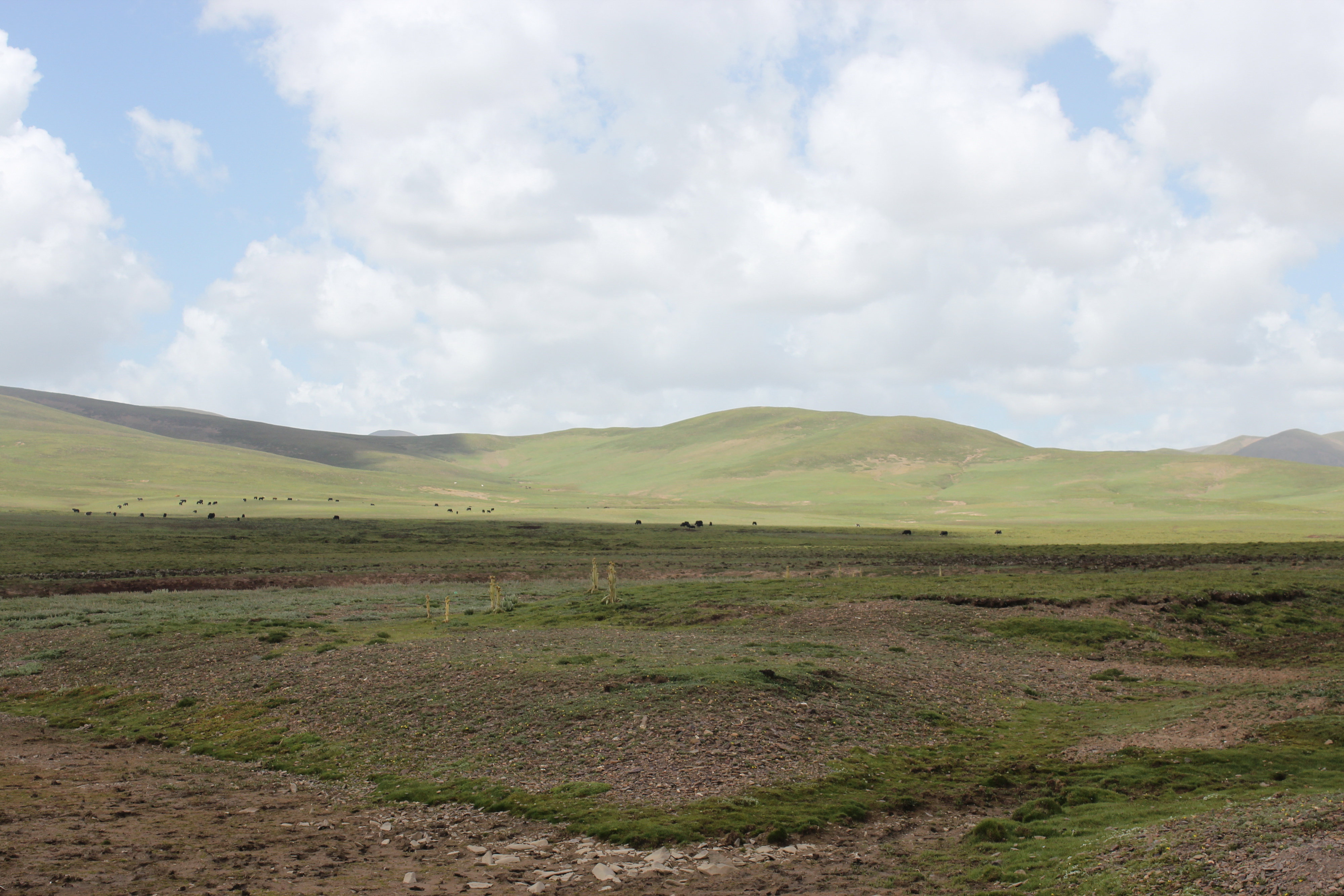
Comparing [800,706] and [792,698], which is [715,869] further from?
[792,698]

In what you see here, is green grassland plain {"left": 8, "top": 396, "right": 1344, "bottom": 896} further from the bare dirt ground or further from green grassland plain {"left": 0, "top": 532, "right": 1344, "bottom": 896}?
the bare dirt ground

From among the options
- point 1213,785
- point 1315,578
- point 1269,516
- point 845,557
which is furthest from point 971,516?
point 1213,785

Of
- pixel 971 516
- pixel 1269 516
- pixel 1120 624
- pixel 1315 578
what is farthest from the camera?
pixel 971 516

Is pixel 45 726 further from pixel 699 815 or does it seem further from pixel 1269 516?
pixel 1269 516

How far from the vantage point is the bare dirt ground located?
11.2 meters

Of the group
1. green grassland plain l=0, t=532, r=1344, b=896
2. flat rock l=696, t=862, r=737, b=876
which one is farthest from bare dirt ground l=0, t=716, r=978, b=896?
green grassland plain l=0, t=532, r=1344, b=896

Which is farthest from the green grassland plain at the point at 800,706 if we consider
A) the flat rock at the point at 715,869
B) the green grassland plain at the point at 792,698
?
the flat rock at the point at 715,869

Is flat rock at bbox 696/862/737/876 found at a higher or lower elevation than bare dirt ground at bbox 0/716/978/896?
higher

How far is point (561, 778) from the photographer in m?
15.8

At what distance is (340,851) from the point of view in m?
12.9

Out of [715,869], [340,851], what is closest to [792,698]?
[715,869]

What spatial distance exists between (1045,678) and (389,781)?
731 inches

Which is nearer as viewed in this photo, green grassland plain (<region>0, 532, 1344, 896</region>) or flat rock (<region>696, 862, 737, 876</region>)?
flat rock (<region>696, 862, 737, 876</region>)

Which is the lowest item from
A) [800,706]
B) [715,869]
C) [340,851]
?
[340,851]
